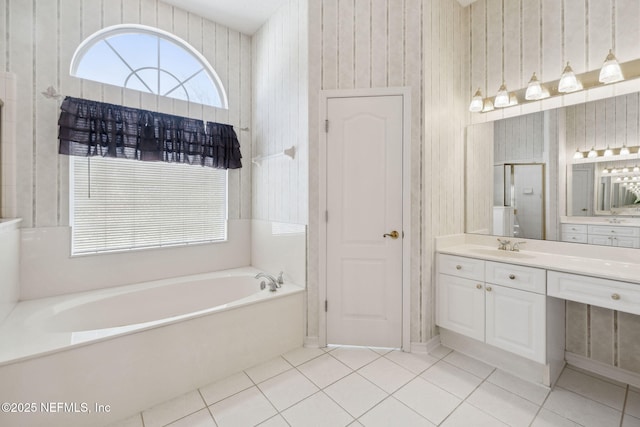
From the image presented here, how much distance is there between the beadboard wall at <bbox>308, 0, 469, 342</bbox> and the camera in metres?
2.22

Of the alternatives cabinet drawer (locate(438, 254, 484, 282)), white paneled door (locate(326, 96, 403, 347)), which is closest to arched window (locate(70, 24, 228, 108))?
white paneled door (locate(326, 96, 403, 347))

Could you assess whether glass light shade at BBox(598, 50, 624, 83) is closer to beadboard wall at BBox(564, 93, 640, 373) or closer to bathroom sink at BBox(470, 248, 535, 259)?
beadboard wall at BBox(564, 93, 640, 373)

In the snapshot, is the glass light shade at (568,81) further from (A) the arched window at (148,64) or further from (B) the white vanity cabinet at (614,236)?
(A) the arched window at (148,64)

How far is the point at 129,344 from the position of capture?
159 centimetres

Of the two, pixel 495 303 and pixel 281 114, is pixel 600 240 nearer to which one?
pixel 495 303

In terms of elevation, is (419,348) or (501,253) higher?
(501,253)

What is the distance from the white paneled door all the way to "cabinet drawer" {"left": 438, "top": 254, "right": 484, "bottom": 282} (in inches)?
14.8

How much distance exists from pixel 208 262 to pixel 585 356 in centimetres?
336

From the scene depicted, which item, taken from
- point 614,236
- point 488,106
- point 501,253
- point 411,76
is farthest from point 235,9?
point 614,236

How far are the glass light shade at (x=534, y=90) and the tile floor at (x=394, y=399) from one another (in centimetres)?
207

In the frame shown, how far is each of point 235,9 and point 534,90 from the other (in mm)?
2858

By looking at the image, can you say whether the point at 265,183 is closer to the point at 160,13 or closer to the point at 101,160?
the point at 101,160

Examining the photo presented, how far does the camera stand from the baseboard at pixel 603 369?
1.80 m

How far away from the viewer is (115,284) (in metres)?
2.45
